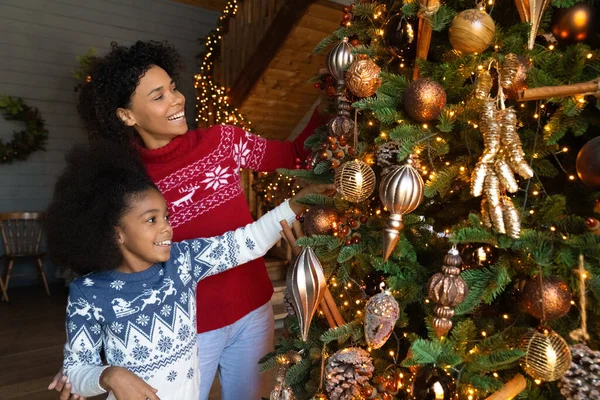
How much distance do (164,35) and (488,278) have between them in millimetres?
5069

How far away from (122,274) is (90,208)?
0.57 ft

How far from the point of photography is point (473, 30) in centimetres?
69

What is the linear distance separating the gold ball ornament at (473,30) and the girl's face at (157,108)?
30.7 inches

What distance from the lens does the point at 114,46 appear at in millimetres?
1351

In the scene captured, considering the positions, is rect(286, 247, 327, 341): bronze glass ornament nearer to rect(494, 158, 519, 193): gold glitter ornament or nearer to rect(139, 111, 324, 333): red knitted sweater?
rect(494, 158, 519, 193): gold glitter ornament

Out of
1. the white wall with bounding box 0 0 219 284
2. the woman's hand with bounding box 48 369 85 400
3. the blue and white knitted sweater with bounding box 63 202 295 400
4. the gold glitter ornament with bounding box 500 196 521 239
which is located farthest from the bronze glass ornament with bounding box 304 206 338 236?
the white wall with bounding box 0 0 219 284

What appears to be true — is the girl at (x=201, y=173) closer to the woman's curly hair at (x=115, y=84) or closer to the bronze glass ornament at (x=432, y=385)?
the woman's curly hair at (x=115, y=84)

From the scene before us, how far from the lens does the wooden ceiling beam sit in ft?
10.8

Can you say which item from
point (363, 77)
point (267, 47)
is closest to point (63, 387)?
point (363, 77)

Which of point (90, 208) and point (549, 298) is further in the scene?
point (90, 208)

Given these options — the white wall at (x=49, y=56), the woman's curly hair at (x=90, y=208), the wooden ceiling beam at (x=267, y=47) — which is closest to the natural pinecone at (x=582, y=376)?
the woman's curly hair at (x=90, y=208)

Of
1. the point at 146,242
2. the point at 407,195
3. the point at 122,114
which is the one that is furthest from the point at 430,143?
the point at 122,114

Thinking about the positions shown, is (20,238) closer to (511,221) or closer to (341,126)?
(341,126)

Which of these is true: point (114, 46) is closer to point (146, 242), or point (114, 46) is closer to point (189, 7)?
point (146, 242)
